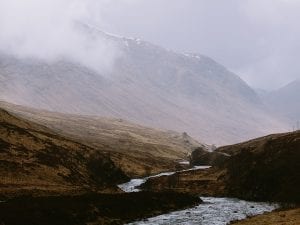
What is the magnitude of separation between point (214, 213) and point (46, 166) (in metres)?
43.2

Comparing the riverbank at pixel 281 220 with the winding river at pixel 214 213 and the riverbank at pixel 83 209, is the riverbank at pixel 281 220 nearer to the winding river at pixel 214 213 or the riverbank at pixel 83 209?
the winding river at pixel 214 213

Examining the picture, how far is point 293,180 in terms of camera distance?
287ft

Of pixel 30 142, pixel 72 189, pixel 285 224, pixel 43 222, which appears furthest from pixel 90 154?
pixel 285 224

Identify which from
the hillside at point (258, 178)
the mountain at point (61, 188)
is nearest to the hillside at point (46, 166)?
the mountain at point (61, 188)

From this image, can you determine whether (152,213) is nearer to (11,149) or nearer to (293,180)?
(293,180)

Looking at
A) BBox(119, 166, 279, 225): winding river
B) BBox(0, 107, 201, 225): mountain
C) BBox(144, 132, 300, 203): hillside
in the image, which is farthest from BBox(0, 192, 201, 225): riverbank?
BBox(144, 132, 300, 203): hillside

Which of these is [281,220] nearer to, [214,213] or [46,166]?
[214,213]

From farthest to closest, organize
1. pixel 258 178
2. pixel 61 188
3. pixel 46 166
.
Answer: pixel 46 166, pixel 258 178, pixel 61 188

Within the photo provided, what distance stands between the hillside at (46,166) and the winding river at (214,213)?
20527 millimetres

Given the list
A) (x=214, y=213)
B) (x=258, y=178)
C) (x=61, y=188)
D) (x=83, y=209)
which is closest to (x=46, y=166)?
(x=61, y=188)

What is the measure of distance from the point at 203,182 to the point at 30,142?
1533 inches

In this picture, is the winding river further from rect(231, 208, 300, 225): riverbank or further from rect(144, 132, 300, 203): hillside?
rect(231, 208, 300, 225): riverbank

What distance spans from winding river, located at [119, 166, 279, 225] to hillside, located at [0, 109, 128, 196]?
67.3 ft

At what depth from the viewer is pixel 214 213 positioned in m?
73.2
